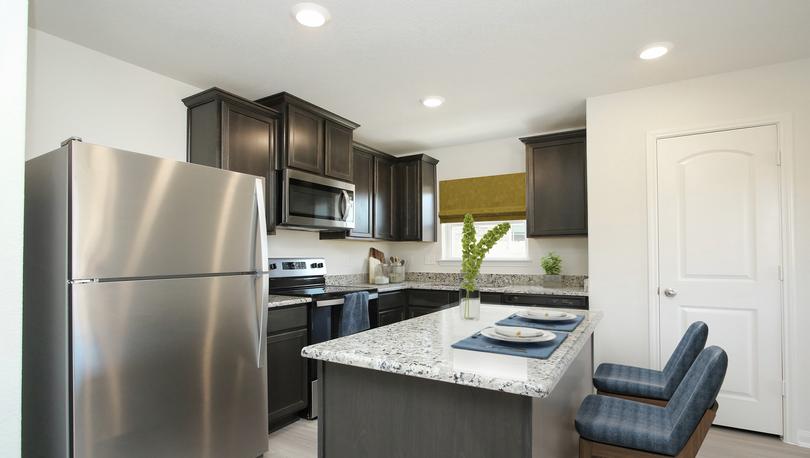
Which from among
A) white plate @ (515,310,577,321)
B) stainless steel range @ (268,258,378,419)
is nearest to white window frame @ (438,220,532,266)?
stainless steel range @ (268,258,378,419)

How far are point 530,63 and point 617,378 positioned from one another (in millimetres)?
1898

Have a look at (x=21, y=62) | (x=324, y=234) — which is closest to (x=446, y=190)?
(x=324, y=234)

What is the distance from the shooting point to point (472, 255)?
1936 mm

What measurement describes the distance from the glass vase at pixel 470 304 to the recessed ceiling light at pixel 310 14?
1533 millimetres

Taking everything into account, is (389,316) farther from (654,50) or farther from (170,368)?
(654,50)

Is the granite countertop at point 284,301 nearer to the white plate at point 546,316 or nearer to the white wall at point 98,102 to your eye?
the white wall at point 98,102

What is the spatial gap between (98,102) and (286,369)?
1990 millimetres

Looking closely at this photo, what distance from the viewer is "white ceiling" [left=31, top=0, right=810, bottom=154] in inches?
82.9

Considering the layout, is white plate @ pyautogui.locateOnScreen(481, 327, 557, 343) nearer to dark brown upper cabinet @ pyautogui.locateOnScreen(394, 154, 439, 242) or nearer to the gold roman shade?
the gold roman shade

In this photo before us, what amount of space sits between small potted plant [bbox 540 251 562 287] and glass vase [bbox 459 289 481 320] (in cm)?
219

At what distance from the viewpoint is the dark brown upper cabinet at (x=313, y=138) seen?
316 cm

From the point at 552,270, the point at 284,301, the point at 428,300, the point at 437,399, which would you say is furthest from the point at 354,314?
the point at 437,399

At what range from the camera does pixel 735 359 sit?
285cm


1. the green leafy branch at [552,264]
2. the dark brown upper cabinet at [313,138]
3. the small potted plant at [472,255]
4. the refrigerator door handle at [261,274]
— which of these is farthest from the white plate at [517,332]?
the green leafy branch at [552,264]
